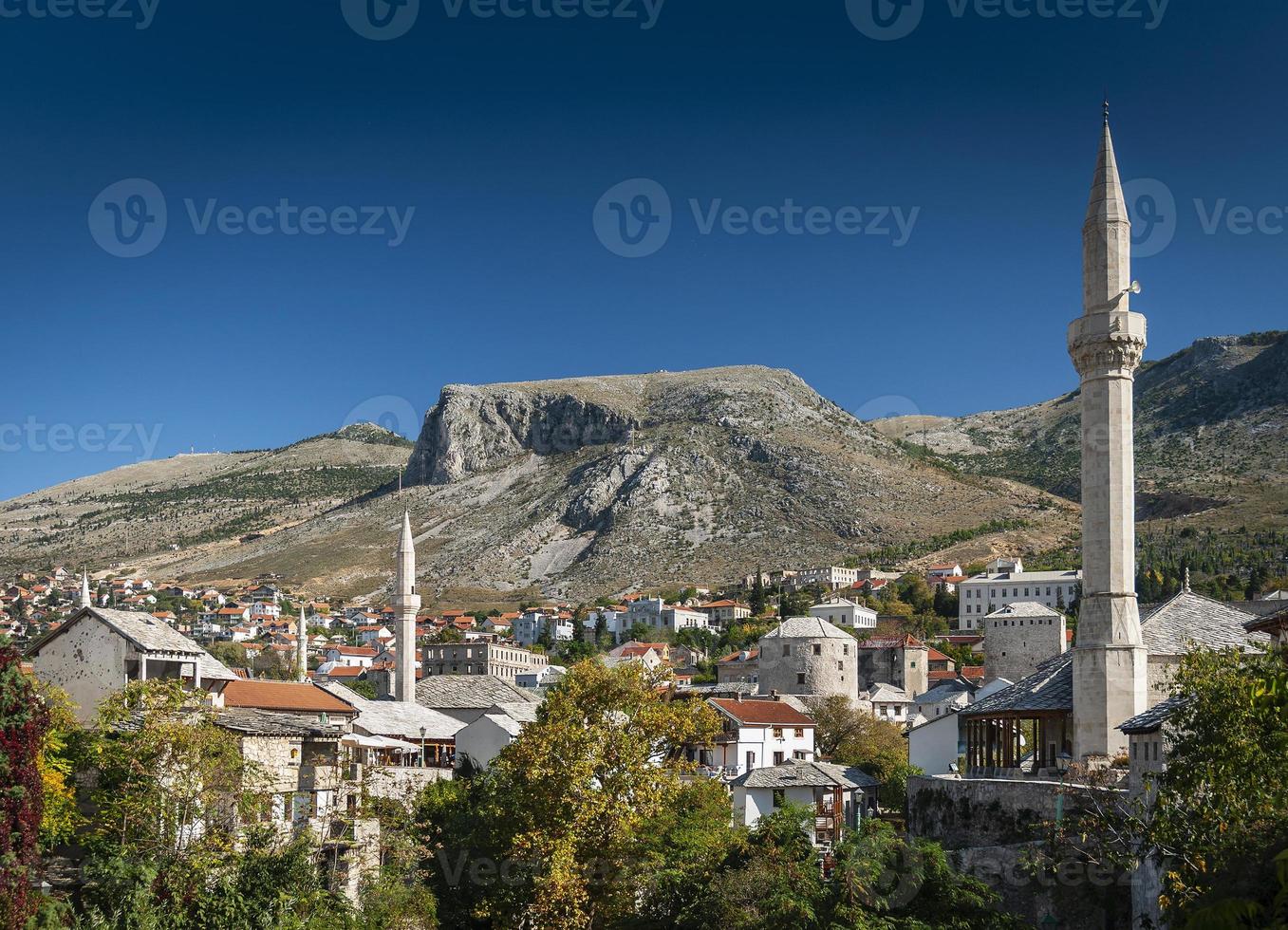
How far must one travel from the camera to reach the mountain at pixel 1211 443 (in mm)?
132500

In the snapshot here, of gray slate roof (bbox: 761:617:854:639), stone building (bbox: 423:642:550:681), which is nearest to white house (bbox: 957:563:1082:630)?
stone building (bbox: 423:642:550:681)

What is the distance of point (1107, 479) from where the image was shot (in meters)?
27.5

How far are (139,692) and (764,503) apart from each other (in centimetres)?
12810

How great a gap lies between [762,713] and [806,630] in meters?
16.0

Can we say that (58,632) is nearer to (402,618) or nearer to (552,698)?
(552,698)

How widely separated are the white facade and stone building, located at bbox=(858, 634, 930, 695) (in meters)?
21.2

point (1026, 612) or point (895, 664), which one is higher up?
point (1026, 612)

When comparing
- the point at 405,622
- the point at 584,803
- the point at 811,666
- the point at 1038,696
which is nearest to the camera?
the point at 584,803

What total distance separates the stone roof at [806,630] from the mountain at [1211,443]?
67.0m

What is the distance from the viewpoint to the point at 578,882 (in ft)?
Result: 89.9

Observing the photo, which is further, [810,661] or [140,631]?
[810,661]

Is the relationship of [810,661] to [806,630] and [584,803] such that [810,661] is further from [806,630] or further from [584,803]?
[584,803]

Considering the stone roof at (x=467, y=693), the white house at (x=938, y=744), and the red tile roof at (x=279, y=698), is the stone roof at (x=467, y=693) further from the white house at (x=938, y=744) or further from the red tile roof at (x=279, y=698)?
the white house at (x=938, y=744)

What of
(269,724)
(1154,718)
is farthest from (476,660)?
(1154,718)
